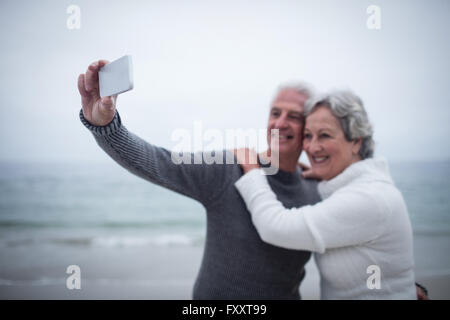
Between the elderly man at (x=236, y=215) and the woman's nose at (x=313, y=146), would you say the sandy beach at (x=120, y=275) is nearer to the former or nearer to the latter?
the elderly man at (x=236, y=215)

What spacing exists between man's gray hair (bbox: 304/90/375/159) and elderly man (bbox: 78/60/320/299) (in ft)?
0.37

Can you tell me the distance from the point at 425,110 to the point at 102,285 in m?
2.75

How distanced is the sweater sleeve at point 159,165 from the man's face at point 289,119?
0.27 meters

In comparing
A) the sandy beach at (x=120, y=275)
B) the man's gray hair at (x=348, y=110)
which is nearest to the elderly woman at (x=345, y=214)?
the man's gray hair at (x=348, y=110)

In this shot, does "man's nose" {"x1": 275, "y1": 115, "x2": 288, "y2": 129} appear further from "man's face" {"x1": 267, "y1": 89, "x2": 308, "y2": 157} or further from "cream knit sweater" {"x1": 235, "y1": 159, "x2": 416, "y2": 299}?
"cream knit sweater" {"x1": 235, "y1": 159, "x2": 416, "y2": 299}

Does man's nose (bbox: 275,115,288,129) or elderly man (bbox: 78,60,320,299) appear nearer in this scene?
elderly man (bbox: 78,60,320,299)

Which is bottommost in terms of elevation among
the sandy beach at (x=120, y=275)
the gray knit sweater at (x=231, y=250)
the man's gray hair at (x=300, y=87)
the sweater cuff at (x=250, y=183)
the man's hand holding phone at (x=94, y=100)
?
the sandy beach at (x=120, y=275)

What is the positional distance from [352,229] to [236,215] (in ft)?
1.18

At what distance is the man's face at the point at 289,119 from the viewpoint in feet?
4.29

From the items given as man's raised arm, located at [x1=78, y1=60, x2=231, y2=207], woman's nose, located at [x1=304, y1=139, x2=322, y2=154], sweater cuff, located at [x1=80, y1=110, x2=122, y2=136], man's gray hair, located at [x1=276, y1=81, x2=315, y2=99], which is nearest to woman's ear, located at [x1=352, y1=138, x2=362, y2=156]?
woman's nose, located at [x1=304, y1=139, x2=322, y2=154]

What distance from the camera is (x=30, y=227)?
17.6ft

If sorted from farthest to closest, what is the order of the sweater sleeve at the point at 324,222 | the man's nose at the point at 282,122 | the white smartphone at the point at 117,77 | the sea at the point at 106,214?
the sea at the point at 106,214 → the man's nose at the point at 282,122 → the sweater sleeve at the point at 324,222 → the white smartphone at the point at 117,77

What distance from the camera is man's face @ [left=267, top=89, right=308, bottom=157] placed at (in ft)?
4.29
